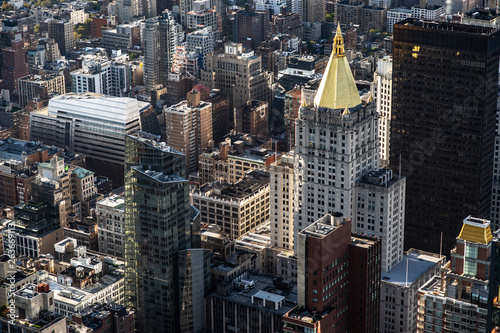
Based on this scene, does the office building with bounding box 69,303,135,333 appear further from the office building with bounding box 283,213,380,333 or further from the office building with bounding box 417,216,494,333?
the office building with bounding box 417,216,494,333

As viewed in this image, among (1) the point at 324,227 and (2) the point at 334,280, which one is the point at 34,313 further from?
(1) the point at 324,227

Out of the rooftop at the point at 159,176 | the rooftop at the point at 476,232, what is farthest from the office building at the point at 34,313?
the rooftop at the point at 476,232

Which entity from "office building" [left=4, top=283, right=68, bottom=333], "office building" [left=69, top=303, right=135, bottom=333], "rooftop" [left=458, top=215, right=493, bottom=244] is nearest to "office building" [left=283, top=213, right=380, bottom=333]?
"rooftop" [left=458, top=215, right=493, bottom=244]

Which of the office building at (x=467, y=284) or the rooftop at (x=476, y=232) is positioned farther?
the rooftop at (x=476, y=232)

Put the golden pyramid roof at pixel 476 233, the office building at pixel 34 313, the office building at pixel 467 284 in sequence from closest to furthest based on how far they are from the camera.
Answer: the office building at pixel 467 284 → the golden pyramid roof at pixel 476 233 → the office building at pixel 34 313

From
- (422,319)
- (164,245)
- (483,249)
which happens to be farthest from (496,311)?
(164,245)

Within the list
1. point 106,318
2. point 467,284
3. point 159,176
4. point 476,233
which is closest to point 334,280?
point 467,284

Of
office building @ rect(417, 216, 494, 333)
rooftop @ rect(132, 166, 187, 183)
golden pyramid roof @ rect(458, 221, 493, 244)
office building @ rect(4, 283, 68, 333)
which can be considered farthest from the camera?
rooftop @ rect(132, 166, 187, 183)

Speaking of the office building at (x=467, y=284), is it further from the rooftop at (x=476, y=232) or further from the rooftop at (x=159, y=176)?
the rooftop at (x=159, y=176)
